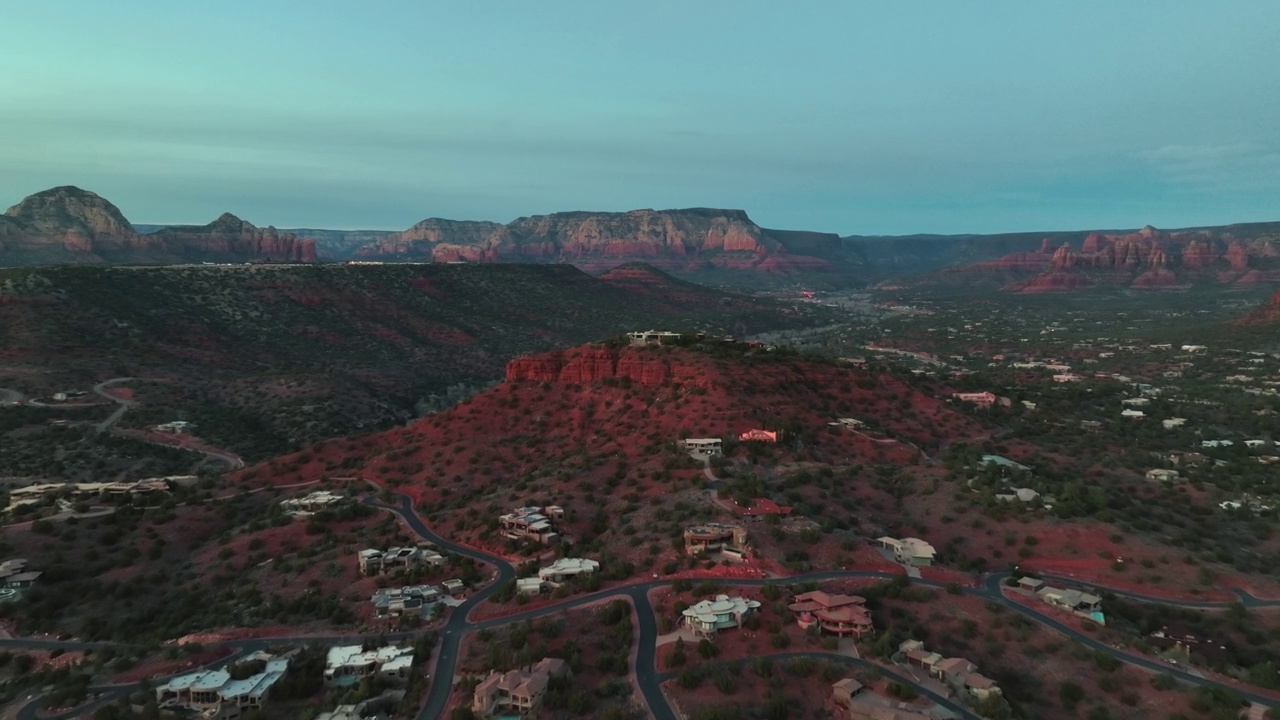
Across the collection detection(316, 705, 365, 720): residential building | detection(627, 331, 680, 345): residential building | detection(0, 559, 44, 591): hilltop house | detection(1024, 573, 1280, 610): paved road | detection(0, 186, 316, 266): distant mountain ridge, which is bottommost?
detection(0, 559, 44, 591): hilltop house

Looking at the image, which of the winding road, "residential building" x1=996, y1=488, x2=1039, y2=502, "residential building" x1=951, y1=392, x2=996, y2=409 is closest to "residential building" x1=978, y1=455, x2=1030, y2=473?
"residential building" x1=996, y1=488, x2=1039, y2=502

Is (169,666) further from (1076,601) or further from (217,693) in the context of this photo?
(1076,601)

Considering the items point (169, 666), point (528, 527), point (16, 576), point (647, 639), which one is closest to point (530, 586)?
point (528, 527)

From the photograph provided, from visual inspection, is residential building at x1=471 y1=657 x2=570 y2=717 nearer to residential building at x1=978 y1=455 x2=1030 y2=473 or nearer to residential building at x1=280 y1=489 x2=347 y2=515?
residential building at x1=280 y1=489 x2=347 y2=515

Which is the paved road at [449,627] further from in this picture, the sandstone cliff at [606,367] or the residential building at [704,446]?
the sandstone cliff at [606,367]

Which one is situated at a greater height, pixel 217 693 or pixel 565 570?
pixel 565 570

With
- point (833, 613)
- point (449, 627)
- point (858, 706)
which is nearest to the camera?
point (858, 706)

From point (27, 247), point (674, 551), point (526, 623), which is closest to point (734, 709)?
point (526, 623)
